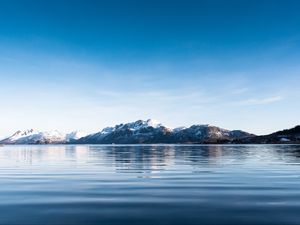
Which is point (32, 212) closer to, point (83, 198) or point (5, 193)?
point (83, 198)

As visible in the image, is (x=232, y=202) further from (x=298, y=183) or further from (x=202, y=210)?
(x=298, y=183)

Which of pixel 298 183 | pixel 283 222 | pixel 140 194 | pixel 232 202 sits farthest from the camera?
pixel 298 183

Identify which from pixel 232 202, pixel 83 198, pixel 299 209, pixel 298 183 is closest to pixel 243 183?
pixel 298 183

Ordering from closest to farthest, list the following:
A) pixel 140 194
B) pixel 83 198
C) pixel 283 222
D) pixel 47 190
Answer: pixel 283 222 < pixel 83 198 < pixel 140 194 < pixel 47 190

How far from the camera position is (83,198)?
807 inches

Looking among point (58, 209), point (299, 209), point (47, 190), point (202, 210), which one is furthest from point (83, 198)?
point (299, 209)

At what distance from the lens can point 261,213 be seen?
52.1 ft

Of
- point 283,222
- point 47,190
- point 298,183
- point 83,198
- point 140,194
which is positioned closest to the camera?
point 283,222

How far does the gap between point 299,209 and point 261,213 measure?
Result: 7.04ft

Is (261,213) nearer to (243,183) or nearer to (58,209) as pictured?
(58,209)

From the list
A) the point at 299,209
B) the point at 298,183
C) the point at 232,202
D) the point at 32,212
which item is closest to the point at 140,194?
the point at 232,202

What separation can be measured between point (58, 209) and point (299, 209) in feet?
36.5

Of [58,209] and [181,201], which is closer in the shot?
[58,209]

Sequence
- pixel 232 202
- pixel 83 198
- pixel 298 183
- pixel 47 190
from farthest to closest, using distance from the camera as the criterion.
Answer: pixel 298 183 < pixel 47 190 < pixel 83 198 < pixel 232 202
